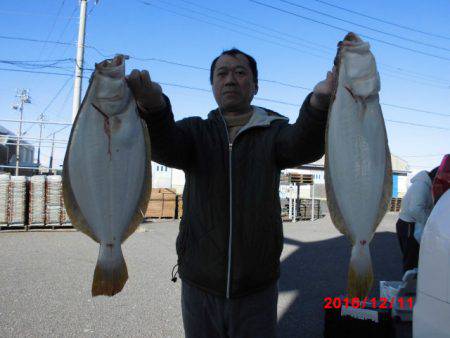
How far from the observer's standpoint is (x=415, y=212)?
4891mm

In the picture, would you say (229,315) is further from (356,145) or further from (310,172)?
(310,172)

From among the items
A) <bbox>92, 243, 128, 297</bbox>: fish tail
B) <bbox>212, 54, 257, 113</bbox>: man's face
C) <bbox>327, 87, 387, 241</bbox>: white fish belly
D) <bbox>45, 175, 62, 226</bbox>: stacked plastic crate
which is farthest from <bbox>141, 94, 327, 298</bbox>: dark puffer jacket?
<bbox>45, 175, 62, 226</bbox>: stacked plastic crate

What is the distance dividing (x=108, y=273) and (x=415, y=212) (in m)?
4.22

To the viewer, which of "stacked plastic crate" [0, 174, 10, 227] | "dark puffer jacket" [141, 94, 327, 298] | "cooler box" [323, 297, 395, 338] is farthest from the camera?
"stacked plastic crate" [0, 174, 10, 227]

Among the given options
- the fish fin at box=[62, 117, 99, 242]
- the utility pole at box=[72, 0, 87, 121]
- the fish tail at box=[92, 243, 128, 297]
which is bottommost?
the fish tail at box=[92, 243, 128, 297]

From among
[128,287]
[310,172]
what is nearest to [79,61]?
[128,287]

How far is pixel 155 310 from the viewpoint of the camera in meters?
5.20

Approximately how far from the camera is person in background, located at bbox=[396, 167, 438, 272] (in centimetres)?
487

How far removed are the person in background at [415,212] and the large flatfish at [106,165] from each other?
4113 millimetres

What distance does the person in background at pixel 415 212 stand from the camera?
4.87 meters

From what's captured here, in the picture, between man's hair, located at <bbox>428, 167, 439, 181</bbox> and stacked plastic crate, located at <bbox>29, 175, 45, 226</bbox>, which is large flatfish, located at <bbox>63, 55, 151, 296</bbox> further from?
stacked plastic crate, located at <bbox>29, 175, 45, 226</bbox>

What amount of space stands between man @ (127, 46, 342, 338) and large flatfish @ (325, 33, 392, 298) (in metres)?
0.44

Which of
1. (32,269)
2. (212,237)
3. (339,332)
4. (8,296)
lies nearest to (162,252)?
(32,269)

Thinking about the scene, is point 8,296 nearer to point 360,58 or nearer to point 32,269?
point 32,269
